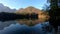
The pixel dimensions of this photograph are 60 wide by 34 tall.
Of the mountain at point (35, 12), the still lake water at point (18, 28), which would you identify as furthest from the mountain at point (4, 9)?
the still lake water at point (18, 28)

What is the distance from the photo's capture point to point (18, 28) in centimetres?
527

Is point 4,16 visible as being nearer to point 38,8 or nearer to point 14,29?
point 14,29

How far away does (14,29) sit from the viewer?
5238 mm

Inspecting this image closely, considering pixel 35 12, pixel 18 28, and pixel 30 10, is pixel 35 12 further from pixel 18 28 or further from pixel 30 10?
pixel 18 28

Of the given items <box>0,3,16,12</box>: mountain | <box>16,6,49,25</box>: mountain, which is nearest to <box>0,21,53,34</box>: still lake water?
<box>16,6,49,25</box>: mountain

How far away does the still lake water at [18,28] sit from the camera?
5.21 m

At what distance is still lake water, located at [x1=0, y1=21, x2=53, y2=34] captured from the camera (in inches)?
205

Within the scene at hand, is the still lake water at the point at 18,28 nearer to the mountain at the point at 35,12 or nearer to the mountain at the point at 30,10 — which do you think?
the mountain at the point at 35,12

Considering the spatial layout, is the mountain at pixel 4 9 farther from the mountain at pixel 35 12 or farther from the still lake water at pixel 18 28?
the still lake water at pixel 18 28

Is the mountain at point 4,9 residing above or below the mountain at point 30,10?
above

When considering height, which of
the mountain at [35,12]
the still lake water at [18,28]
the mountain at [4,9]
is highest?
the mountain at [4,9]

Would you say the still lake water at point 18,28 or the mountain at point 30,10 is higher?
the mountain at point 30,10

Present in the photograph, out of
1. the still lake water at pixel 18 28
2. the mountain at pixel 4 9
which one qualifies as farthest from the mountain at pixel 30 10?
the still lake water at pixel 18 28

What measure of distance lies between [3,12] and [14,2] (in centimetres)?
52
